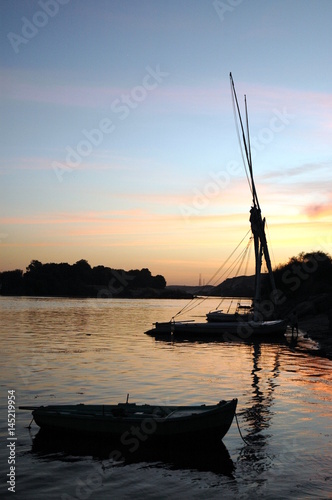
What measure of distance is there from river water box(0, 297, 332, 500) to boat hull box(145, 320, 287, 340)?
8.63 meters

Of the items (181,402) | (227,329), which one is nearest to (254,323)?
(227,329)

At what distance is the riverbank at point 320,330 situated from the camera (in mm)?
57725

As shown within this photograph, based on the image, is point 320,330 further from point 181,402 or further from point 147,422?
point 147,422

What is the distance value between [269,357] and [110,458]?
36.1 meters

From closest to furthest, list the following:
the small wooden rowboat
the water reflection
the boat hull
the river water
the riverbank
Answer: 1. the river water
2. the water reflection
3. the small wooden rowboat
4. the riverbank
5. the boat hull

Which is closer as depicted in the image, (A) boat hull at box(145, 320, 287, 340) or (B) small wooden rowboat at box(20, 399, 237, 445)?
(B) small wooden rowboat at box(20, 399, 237, 445)

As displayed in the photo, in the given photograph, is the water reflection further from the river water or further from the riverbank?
the riverbank

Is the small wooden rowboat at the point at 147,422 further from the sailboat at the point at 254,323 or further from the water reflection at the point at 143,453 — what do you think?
the sailboat at the point at 254,323

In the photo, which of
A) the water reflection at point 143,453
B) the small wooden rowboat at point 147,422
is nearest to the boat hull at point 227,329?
the small wooden rowboat at point 147,422

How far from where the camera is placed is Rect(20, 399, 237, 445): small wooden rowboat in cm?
2220

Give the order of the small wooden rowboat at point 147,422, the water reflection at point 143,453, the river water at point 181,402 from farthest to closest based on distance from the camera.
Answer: the small wooden rowboat at point 147,422 → the water reflection at point 143,453 → the river water at point 181,402

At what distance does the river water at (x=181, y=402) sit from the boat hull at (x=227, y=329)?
8634 mm

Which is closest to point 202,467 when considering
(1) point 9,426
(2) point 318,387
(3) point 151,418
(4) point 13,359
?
(3) point 151,418

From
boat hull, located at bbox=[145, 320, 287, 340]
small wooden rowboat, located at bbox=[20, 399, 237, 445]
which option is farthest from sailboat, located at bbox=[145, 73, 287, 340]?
small wooden rowboat, located at bbox=[20, 399, 237, 445]
